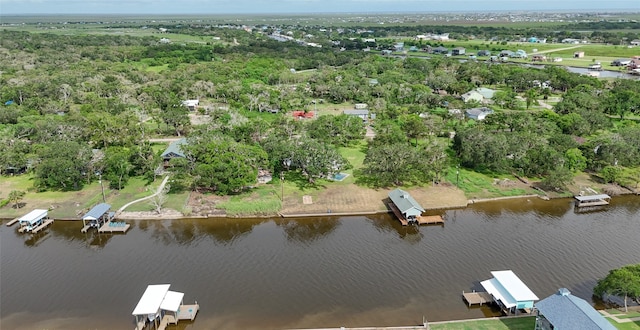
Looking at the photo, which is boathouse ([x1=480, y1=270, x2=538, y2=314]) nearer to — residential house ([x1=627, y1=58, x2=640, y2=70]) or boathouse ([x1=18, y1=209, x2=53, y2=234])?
boathouse ([x1=18, y1=209, x2=53, y2=234])

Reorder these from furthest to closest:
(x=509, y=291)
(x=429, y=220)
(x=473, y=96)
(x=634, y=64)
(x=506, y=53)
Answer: (x=506, y=53) < (x=634, y=64) < (x=473, y=96) < (x=429, y=220) < (x=509, y=291)

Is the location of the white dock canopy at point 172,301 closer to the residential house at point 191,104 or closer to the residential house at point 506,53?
the residential house at point 191,104

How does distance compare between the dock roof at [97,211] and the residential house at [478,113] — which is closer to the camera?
the dock roof at [97,211]

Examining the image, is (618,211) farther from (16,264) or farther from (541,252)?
(16,264)

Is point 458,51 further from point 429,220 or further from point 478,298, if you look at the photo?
point 478,298

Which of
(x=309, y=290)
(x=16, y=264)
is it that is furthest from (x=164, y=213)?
(x=309, y=290)

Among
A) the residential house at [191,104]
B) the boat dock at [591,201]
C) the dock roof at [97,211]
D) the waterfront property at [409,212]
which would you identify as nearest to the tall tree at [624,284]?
the waterfront property at [409,212]

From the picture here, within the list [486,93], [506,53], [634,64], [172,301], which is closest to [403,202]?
[172,301]
